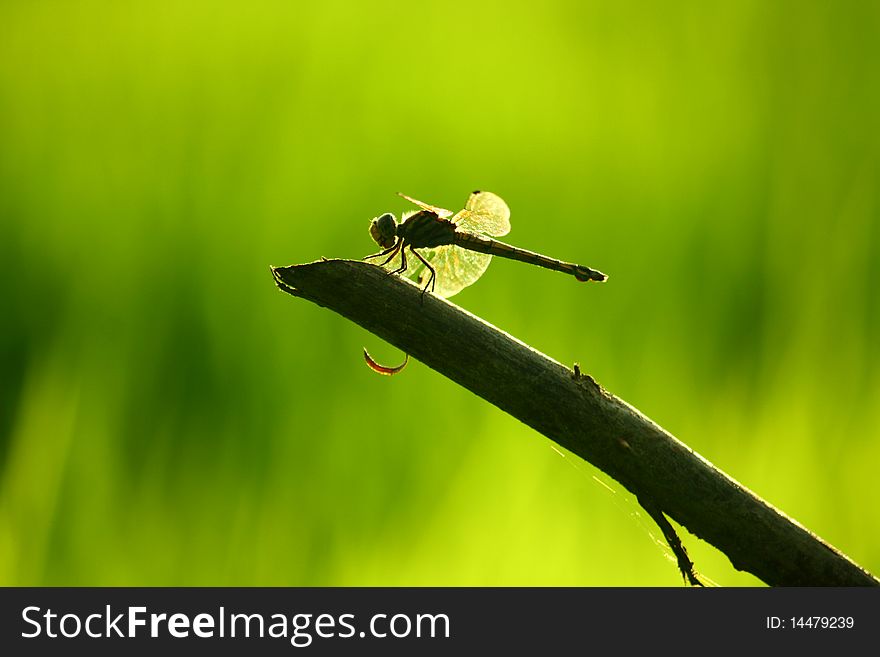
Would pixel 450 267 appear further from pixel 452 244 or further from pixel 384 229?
pixel 384 229

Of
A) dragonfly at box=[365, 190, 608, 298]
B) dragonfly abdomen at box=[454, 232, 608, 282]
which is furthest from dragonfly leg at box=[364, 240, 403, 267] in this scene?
dragonfly abdomen at box=[454, 232, 608, 282]

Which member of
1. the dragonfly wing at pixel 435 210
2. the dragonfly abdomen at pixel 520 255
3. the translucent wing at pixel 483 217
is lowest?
the dragonfly abdomen at pixel 520 255

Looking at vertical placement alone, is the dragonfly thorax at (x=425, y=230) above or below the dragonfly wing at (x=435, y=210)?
below

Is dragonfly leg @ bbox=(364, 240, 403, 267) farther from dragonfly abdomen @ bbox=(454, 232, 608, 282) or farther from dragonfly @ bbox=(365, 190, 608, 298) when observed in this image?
dragonfly abdomen @ bbox=(454, 232, 608, 282)

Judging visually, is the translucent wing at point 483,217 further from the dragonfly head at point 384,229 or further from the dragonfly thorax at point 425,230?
the dragonfly head at point 384,229

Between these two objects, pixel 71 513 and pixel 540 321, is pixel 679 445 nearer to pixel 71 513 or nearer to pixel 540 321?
pixel 540 321

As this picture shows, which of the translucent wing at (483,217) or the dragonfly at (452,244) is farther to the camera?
the translucent wing at (483,217)

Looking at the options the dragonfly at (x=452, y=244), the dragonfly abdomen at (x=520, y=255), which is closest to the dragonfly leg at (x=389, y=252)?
the dragonfly at (x=452, y=244)

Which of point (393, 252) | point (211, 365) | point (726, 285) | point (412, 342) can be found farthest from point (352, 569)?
point (726, 285)
